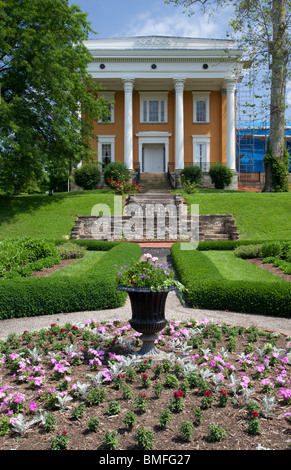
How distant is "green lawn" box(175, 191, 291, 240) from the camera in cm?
1603

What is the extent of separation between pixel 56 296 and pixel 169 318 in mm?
2035

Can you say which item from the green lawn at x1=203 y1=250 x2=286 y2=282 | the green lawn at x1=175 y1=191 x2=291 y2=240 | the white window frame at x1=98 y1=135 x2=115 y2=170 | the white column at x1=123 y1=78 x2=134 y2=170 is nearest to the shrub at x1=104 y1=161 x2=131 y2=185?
the white column at x1=123 y1=78 x2=134 y2=170

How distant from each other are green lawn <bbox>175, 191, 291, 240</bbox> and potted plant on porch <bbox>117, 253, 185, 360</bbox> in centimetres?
1117

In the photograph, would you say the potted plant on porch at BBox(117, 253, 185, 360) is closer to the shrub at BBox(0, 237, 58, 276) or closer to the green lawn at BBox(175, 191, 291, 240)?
the shrub at BBox(0, 237, 58, 276)

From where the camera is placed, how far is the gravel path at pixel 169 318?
630cm

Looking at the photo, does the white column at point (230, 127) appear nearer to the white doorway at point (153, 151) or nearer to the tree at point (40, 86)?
the white doorway at point (153, 151)

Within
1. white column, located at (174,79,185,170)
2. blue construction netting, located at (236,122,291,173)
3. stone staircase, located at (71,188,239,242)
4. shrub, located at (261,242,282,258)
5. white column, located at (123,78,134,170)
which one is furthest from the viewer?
blue construction netting, located at (236,122,291,173)

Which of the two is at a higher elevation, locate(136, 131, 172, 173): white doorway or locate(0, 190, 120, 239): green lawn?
locate(136, 131, 172, 173): white doorway

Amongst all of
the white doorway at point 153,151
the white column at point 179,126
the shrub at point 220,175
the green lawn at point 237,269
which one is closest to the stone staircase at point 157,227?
the green lawn at point 237,269

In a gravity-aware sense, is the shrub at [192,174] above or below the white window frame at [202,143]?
below

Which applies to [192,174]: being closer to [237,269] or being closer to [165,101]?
[165,101]
